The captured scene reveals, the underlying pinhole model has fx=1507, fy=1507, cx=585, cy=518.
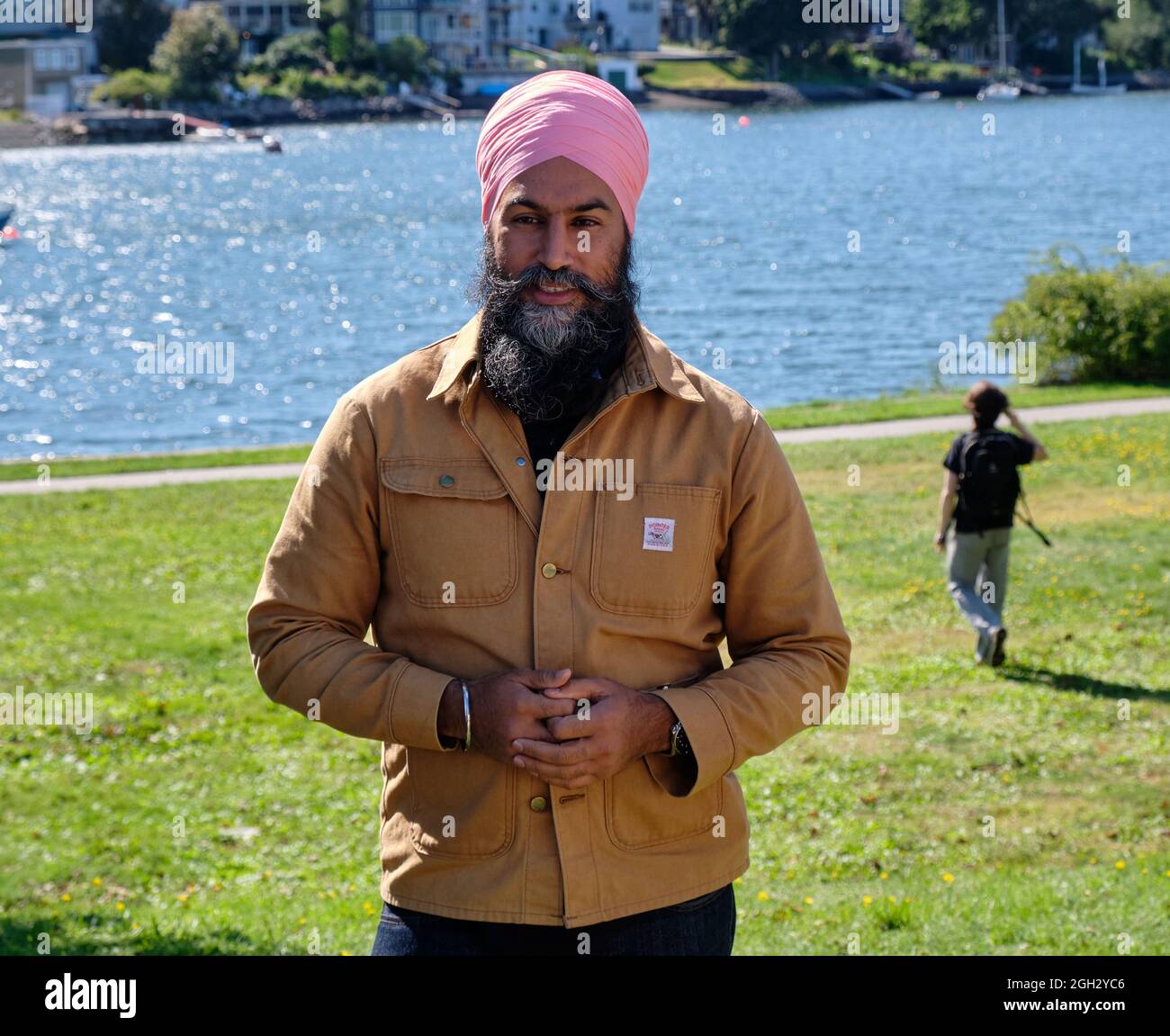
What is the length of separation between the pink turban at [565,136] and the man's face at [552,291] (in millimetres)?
28

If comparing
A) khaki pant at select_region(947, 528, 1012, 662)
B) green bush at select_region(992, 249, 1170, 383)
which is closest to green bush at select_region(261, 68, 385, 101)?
green bush at select_region(992, 249, 1170, 383)

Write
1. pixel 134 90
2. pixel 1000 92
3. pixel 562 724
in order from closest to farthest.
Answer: pixel 562 724
pixel 134 90
pixel 1000 92

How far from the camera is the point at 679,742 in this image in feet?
8.81

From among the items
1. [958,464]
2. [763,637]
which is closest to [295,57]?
[958,464]

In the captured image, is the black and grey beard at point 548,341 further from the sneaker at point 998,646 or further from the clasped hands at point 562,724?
the sneaker at point 998,646

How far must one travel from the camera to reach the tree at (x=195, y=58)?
406 feet

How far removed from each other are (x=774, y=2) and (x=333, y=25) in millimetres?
39839

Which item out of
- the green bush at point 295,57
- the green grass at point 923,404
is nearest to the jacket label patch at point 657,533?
the green grass at point 923,404

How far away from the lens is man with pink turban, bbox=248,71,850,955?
266 cm

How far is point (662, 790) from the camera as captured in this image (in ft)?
9.02

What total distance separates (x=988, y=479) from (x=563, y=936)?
24.8 feet

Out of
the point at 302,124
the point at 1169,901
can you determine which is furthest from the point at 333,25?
the point at 1169,901

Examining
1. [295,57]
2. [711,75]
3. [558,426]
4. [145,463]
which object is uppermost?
[295,57]

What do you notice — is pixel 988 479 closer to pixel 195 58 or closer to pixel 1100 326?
pixel 1100 326
